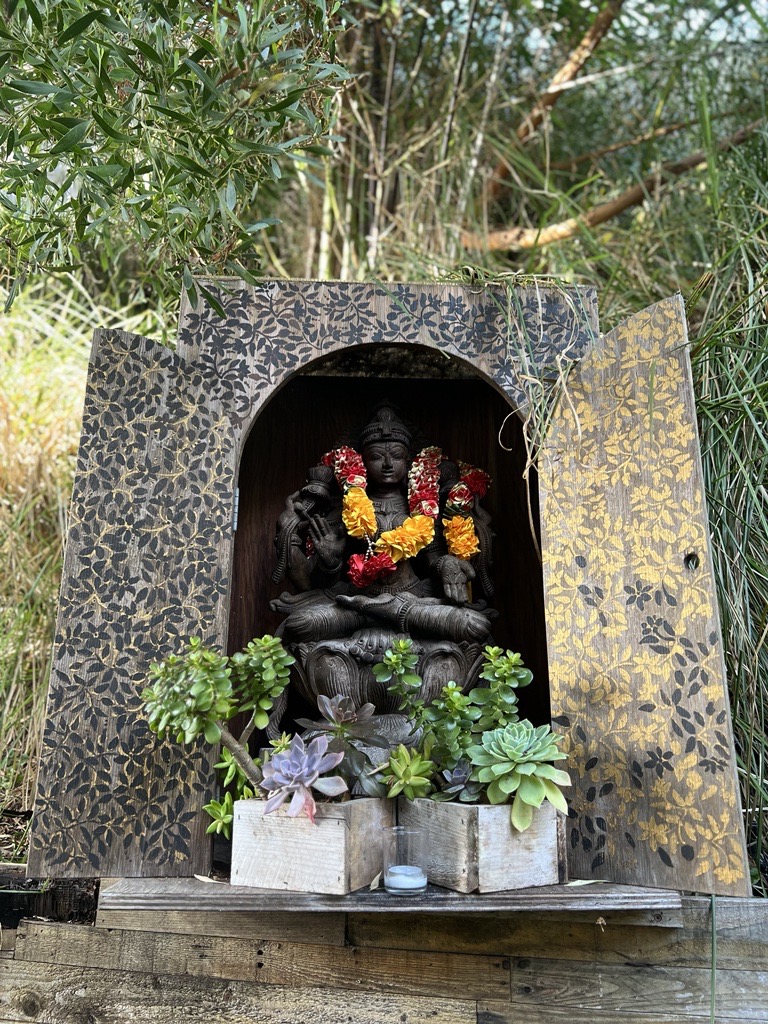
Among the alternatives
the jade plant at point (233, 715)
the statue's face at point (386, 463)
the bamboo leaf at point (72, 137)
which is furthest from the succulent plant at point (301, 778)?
the bamboo leaf at point (72, 137)

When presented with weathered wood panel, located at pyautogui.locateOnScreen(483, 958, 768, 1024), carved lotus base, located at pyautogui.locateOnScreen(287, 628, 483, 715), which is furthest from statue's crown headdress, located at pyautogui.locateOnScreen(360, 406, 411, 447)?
weathered wood panel, located at pyautogui.locateOnScreen(483, 958, 768, 1024)

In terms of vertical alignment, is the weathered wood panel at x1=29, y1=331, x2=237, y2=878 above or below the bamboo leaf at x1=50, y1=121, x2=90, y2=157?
below

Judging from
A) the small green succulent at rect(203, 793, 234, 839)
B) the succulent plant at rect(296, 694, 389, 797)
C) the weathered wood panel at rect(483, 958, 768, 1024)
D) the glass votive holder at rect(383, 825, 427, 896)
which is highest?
the succulent plant at rect(296, 694, 389, 797)

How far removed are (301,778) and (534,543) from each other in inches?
36.8

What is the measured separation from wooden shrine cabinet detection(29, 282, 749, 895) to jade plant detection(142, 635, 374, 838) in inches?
4.0

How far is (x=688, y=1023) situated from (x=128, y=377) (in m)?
2.08

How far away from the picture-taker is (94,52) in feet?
6.89

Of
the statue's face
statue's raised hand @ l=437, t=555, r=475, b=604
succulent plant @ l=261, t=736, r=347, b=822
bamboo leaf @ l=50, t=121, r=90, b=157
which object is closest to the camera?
succulent plant @ l=261, t=736, r=347, b=822

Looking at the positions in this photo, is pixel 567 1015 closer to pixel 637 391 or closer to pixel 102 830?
pixel 102 830

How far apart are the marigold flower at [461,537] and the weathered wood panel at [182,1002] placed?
1.19 meters

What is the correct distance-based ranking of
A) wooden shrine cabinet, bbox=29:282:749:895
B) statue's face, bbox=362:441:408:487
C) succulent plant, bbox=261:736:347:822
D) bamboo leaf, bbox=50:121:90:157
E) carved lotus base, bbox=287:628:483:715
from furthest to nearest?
1. statue's face, bbox=362:441:408:487
2. carved lotus base, bbox=287:628:483:715
3. wooden shrine cabinet, bbox=29:282:749:895
4. bamboo leaf, bbox=50:121:90:157
5. succulent plant, bbox=261:736:347:822

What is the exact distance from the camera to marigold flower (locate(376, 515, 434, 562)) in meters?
2.74

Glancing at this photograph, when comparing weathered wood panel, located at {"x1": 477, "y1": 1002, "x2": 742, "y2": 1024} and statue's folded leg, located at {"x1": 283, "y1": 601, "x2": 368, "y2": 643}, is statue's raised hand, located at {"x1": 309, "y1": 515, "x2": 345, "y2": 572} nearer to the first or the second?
statue's folded leg, located at {"x1": 283, "y1": 601, "x2": 368, "y2": 643}

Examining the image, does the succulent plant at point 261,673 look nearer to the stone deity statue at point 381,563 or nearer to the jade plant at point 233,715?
the jade plant at point 233,715
